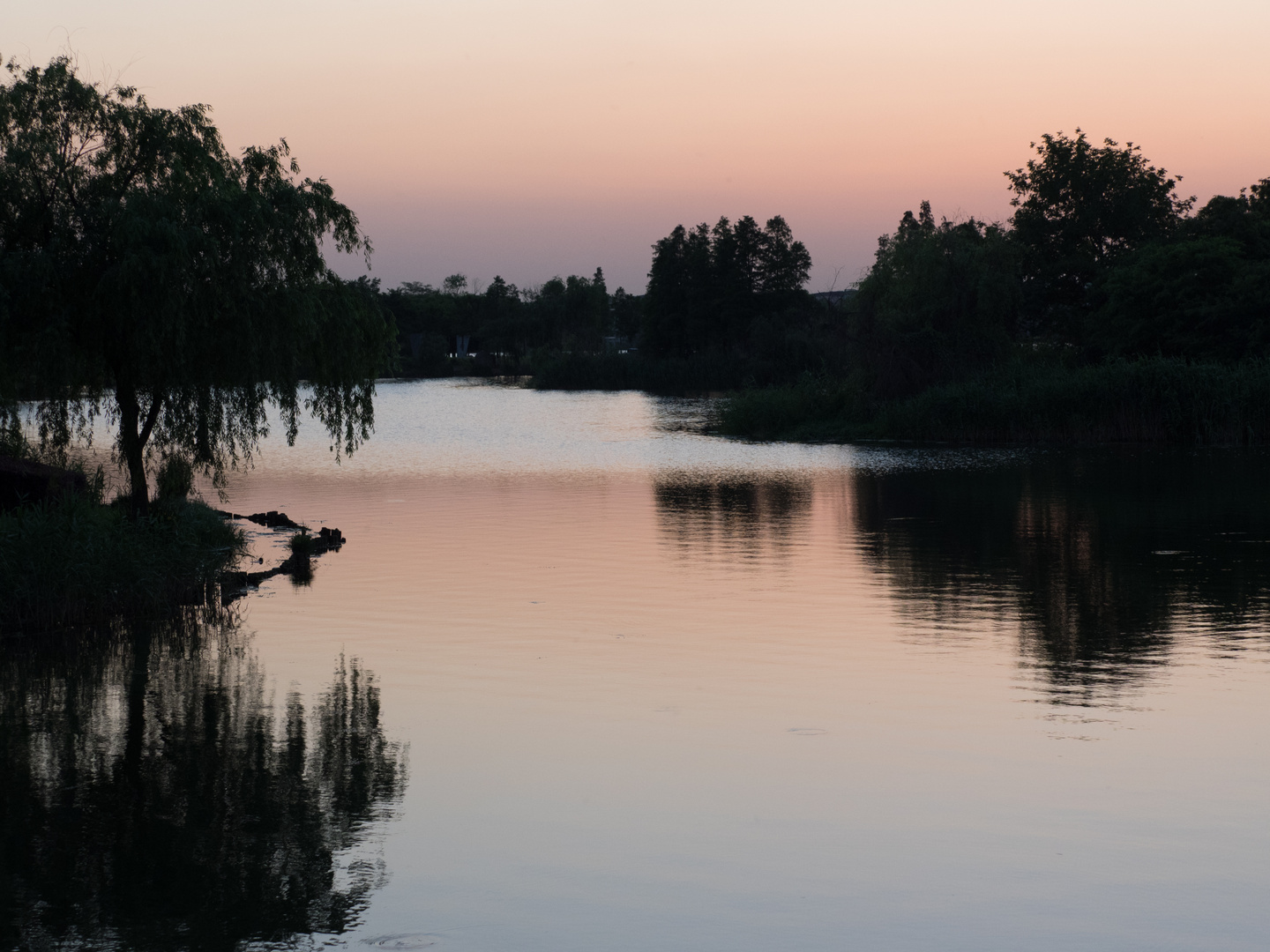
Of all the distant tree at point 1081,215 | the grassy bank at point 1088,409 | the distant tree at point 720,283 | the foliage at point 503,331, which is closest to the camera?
the grassy bank at point 1088,409

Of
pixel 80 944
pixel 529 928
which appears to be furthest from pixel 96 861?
pixel 529 928

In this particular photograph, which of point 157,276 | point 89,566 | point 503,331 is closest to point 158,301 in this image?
point 157,276

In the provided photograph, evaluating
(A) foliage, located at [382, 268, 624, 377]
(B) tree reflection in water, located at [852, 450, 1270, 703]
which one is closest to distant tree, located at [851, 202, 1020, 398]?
(B) tree reflection in water, located at [852, 450, 1270, 703]

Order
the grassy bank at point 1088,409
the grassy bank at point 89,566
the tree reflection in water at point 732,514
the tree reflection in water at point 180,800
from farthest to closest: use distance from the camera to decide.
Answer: the grassy bank at point 1088,409, the tree reflection in water at point 732,514, the grassy bank at point 89,566, the tree reflection in water at point 180,800

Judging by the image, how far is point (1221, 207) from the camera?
233ft

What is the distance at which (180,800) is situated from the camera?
9680 mm

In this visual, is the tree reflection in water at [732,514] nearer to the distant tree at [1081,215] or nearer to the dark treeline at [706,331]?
the distant tree at [1081,215]

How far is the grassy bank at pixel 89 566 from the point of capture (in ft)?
53.2

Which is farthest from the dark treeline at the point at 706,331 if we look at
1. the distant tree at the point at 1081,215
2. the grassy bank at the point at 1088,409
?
the grassy bank at the point at 1088,409

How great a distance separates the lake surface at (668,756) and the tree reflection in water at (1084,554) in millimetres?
132

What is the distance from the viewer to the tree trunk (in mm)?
22281

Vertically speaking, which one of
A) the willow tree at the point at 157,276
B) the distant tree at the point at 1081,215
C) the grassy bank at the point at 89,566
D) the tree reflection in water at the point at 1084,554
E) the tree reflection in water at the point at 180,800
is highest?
the distant tree at the point at 1081,215

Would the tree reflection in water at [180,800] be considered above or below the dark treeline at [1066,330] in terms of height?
below

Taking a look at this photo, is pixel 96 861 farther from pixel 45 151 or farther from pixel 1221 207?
pixel 1221 207
